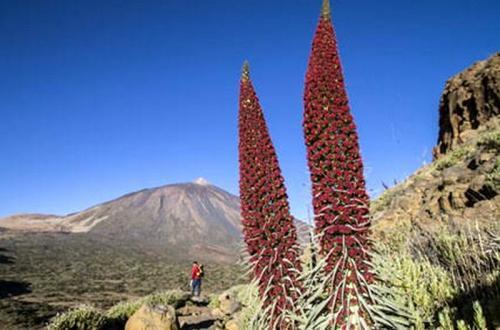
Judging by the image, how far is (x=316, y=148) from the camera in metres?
3.58

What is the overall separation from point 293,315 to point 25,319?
22.3m

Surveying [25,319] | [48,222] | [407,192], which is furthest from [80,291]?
[48,222]

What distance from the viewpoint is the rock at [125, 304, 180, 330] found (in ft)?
39.8

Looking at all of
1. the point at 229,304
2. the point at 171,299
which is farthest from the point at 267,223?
the point at 171,299

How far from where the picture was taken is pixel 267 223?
3654 millimetres

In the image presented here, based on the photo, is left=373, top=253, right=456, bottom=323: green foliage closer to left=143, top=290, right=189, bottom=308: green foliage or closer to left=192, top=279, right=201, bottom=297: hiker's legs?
left=143, top=290, right=189, bottom=308: green foliage

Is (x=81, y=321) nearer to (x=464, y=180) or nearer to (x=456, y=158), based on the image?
(x=464, y=180)

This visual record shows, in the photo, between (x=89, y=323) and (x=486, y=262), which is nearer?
(x=486, y=262)

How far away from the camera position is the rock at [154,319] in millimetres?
12125

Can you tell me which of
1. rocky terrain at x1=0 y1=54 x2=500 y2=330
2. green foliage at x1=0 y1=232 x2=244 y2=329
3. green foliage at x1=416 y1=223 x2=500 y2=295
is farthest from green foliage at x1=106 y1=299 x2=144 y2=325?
green foliage at x1=416 y1=223 x2=500 y2=295

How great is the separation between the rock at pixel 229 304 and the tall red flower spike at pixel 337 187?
1164 centimetres

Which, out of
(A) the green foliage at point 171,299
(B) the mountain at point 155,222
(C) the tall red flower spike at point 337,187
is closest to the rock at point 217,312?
(A) the green foliage at point 171,299

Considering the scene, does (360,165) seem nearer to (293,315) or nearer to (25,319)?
(293,315)

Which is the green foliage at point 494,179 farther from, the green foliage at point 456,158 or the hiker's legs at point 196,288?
the hiker's legs at point 196,288
